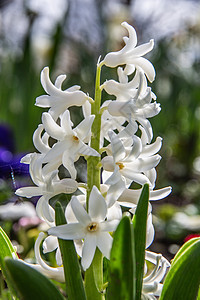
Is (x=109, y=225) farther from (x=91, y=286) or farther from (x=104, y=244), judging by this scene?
(x=91, y=286)

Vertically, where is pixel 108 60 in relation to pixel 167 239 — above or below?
above

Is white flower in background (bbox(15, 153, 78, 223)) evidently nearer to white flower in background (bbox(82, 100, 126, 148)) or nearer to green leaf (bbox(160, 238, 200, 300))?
white flower in background (bbox(82, 100, 126, 148))

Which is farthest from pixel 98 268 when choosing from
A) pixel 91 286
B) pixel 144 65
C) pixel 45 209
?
pixel 144 65

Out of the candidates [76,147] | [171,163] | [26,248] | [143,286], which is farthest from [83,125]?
[171,163]

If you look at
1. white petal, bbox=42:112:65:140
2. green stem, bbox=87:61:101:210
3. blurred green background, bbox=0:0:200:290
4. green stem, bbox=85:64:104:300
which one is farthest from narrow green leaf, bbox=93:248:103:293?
blurred green background, bbox=0:0:200:290

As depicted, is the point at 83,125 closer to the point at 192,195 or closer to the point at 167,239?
the point at 167,239
